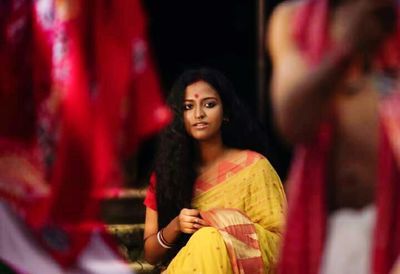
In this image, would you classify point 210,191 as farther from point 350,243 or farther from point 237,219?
point 350,243

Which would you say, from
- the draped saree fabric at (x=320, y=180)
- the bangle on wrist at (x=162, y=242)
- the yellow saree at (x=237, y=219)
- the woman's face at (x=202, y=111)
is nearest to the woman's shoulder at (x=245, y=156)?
the yellow saree at (x=237, y=219)

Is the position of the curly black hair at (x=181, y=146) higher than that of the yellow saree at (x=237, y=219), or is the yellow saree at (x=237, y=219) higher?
the curly black hair at (x=181, y=146)

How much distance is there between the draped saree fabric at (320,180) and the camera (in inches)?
79.4

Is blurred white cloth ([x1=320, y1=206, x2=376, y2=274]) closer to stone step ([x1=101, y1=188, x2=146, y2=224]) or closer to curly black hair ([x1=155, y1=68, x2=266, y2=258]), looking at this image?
curly black hair ([x1=155, y1=68, x2=266, y2=258])

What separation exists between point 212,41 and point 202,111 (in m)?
1.03

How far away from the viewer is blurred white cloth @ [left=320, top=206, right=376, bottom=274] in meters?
2.09

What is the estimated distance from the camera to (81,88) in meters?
2.46

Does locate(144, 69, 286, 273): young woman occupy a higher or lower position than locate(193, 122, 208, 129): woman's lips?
lower

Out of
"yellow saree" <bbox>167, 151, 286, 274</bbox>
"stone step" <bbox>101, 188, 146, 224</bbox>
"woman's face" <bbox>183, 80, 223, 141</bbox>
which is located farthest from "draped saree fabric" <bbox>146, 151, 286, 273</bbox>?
"stone step" <bbox>101, 188, 146, 224</bbox>

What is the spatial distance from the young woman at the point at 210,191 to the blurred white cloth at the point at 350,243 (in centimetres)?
131

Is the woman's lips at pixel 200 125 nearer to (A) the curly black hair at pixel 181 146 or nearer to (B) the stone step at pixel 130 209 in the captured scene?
(A) the curly black hair at pixel 181 146

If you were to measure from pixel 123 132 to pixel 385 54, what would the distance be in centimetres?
82

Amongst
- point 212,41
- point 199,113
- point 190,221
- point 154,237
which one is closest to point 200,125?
point 199,113

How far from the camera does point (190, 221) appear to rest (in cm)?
348
